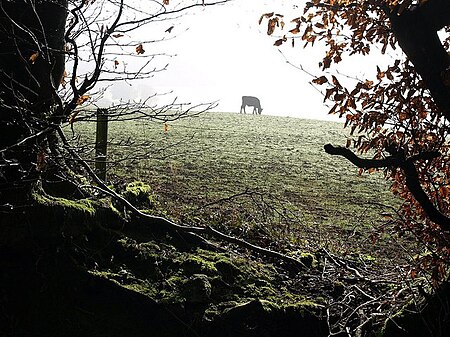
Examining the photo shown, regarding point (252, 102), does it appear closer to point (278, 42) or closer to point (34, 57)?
point (278, 42)

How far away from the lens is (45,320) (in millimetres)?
4184

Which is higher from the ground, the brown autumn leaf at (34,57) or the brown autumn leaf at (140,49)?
the brown autumn leaf at (140,49)

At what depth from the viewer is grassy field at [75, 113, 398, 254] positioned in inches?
276

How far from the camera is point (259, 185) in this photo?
11.6 m

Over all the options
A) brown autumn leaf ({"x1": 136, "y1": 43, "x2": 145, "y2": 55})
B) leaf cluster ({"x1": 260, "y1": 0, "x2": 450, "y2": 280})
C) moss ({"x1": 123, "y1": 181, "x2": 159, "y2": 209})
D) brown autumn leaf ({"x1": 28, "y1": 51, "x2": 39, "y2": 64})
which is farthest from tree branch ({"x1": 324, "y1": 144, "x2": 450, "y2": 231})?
moss ({"x1": 123, "y1": 181, "x2": 159, "y2": 209})

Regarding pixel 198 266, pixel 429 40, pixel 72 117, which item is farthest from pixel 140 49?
pixel 429 40

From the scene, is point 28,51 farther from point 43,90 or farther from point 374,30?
point 374,30

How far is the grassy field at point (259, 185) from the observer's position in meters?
7.00

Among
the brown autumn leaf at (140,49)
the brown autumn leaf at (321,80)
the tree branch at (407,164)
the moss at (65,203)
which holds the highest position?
the brown autumn leaf at (140,49)

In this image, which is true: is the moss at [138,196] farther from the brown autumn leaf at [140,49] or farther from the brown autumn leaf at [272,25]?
the brown autumn leaf at [272,25]

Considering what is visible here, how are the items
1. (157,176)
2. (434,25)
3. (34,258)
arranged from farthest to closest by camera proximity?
(157,176)
(34,258)
(434,25)

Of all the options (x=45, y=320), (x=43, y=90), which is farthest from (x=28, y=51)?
(x=45, y=320)

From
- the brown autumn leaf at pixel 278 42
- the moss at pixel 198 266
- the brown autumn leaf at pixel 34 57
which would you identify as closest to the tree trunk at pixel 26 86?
the brown autumn leaf at pixel 34 57

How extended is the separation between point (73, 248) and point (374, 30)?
3786 mm
